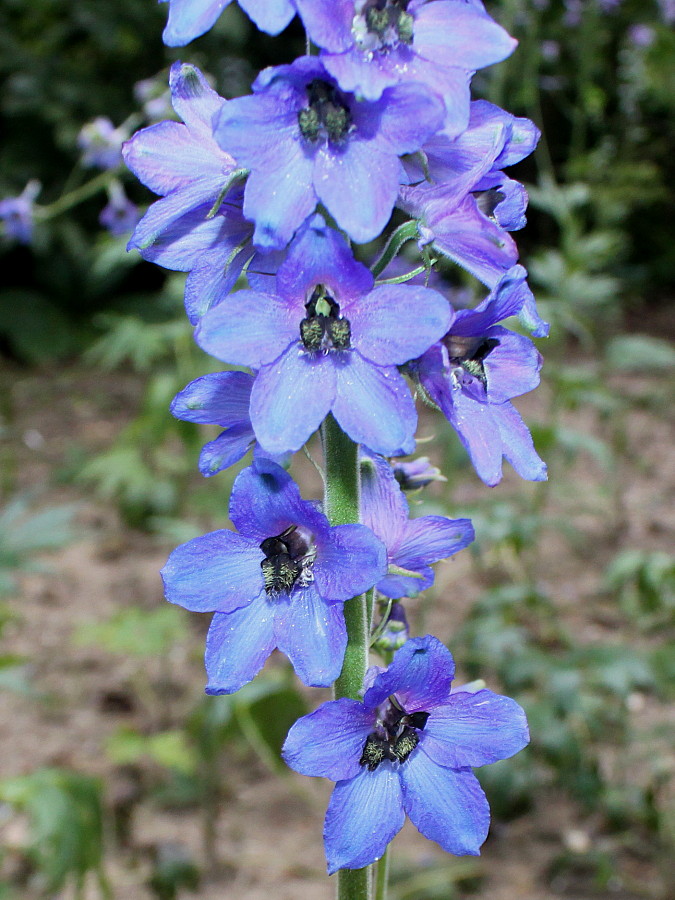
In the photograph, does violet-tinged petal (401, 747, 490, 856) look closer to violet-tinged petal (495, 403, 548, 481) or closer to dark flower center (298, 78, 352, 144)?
violet-tinged petal (495, 403, 548, 481)

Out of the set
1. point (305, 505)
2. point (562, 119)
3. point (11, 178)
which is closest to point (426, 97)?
point (305, 505)

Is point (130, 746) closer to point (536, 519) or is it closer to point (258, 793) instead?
point (258, 793)

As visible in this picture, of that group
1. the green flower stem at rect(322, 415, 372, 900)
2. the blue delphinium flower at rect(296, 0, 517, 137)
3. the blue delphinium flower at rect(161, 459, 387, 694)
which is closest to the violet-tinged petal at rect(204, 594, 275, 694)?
the blue delphinium flower at rect(161, 459, 387, 694)

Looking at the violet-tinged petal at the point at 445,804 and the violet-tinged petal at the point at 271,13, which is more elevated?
the violet-tinged petal at the point at 271,13

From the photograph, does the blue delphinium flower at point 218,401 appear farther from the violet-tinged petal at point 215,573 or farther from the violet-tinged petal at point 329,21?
the violet-tinged petal at point 329,21

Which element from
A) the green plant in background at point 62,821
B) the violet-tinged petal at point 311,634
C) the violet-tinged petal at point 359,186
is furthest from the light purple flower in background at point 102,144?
the violet-tinged petal at point 311,634
